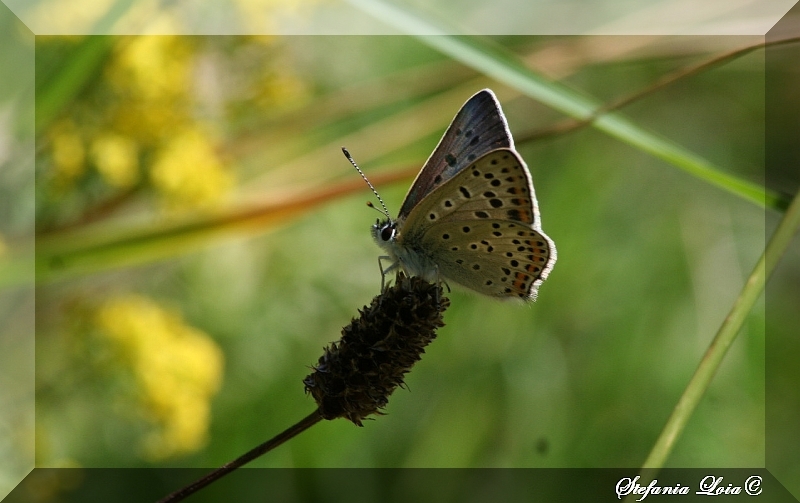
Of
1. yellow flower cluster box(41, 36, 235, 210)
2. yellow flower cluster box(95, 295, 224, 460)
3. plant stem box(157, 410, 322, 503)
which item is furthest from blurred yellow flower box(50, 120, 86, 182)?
plant stem box(157, 410, 322, 503)

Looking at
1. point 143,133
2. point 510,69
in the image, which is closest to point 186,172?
point 143,133

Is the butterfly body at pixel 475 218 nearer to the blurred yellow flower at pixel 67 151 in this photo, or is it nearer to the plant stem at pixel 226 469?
the plant stem at pixel 226 469

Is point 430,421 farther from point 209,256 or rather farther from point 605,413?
point 209,256

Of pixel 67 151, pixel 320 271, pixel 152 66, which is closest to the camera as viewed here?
pixel 67 151

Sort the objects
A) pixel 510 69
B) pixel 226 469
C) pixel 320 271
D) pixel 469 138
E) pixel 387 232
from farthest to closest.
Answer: pixel 320 271 < pixel 510 69 < pixel 387 232 < pixel 469 138 < pixel 226 469

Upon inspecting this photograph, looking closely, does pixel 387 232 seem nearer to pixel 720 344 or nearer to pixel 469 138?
pixel 469 138

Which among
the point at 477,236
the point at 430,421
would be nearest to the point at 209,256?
the point at 430,421

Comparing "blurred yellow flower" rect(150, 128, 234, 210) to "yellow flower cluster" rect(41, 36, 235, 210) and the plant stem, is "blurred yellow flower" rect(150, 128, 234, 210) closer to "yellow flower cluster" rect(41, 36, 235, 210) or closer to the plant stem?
"yellow flower cluster" rect(41, 36, 235, 210)
